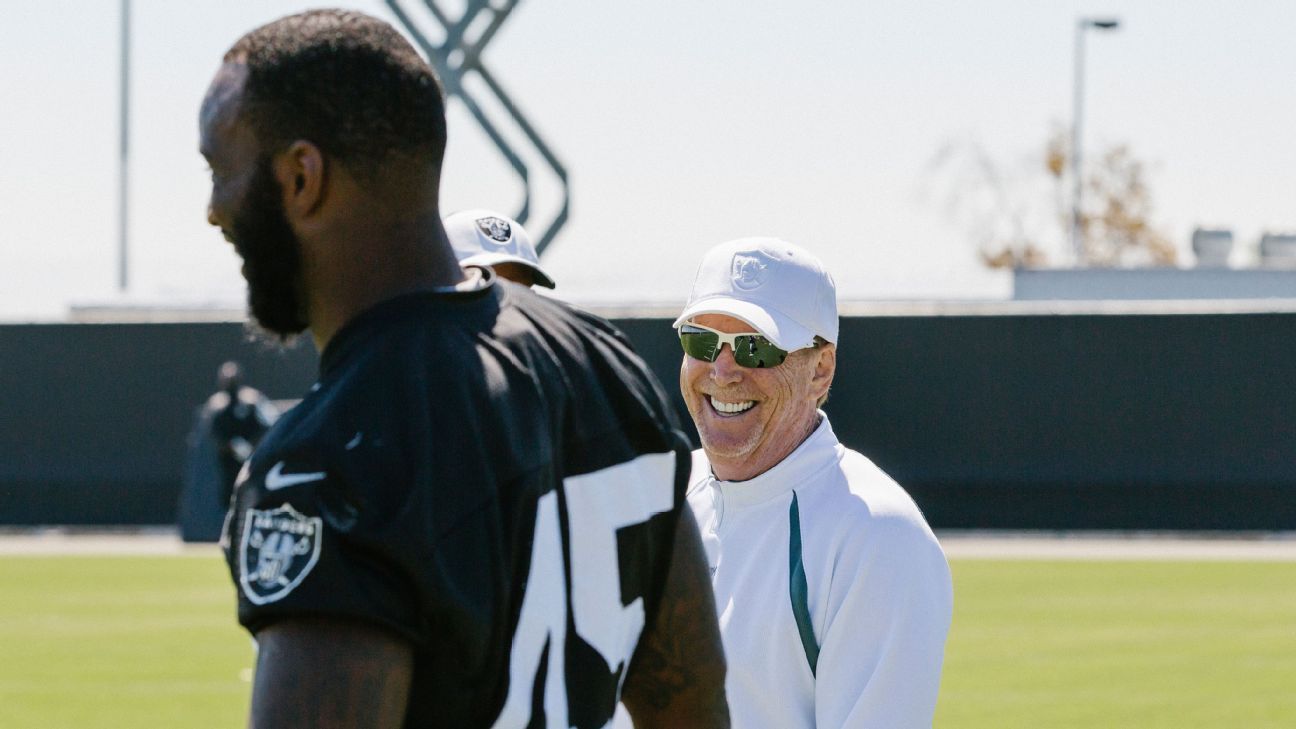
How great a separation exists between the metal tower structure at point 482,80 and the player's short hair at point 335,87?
84.8 feet

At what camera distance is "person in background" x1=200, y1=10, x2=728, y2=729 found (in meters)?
2.11

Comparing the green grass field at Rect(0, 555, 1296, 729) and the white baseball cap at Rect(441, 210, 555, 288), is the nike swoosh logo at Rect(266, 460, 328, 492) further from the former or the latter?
the green grass field at Rect(0, 555, 1296, 729)

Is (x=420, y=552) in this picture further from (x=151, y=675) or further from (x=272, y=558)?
(x=151, y=675)

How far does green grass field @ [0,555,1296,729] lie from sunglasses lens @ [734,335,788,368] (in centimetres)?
684

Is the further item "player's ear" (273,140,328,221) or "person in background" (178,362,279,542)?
"person in background" (178,362,279,542)

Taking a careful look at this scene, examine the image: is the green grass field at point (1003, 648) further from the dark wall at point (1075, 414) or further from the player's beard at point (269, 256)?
the player's beard at point (269, 256)

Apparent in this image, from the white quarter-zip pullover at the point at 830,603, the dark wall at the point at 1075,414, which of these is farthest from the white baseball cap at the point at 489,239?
the dark wall at the point at 1075,414

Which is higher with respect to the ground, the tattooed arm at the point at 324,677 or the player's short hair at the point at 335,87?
the player's short hair at the point at 335,87

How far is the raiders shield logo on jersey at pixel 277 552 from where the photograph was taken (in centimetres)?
209

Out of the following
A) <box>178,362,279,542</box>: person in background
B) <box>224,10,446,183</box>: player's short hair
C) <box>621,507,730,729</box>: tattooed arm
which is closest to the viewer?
<box>224,10,446,183</box>: player's short hair

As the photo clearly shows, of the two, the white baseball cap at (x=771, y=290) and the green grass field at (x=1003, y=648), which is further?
the green grass field at (x=1003, y=648)

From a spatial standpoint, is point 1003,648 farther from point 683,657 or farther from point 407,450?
point 407,450

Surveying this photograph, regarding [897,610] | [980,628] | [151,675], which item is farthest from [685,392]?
[980,628]

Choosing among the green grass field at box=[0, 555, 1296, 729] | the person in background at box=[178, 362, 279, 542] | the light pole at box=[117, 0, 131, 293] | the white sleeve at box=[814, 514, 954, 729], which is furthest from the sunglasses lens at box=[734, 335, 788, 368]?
→ the light pole at box=[117, 0, 131, 293]
